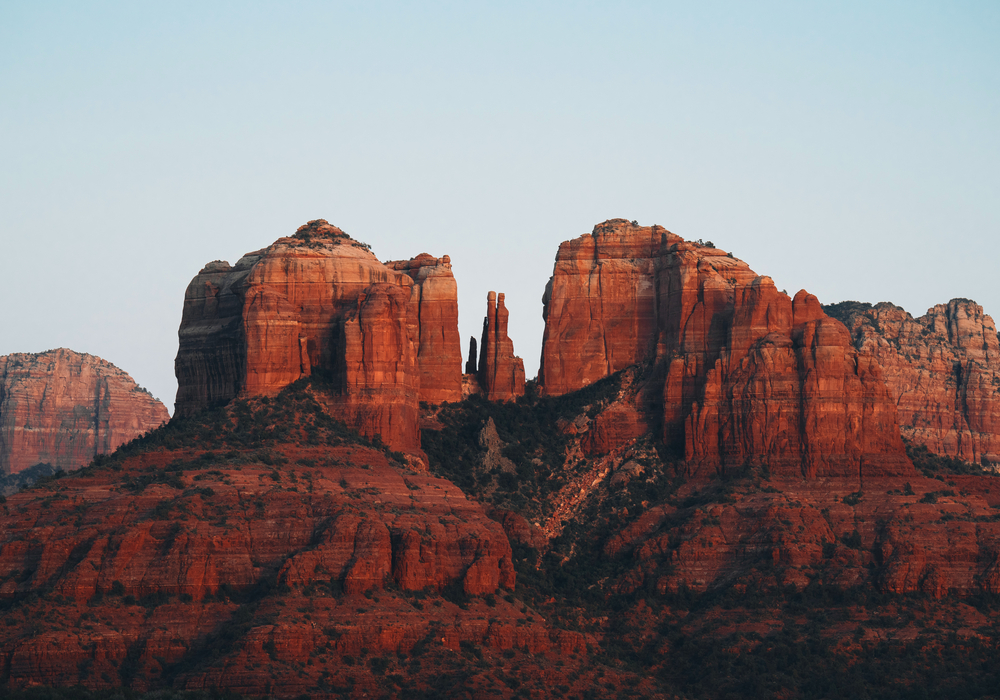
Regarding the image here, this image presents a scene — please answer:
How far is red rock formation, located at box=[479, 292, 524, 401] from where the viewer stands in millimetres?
149750

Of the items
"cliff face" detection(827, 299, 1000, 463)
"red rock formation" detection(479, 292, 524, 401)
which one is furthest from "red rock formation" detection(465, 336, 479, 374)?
"cliff face" detection(827, 299, 1000, 463)

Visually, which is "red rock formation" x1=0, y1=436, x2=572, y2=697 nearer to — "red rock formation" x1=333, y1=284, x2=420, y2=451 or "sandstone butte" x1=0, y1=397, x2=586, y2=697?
"sandstone butte" x1=0, y1=397, x2=586, y2=697

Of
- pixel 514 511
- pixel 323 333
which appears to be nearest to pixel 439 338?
pixel 323 333

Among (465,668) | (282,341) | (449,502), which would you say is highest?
(282,341)

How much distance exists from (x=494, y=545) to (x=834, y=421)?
2724cm

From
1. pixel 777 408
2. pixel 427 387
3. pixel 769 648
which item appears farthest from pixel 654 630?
pixel 427 387

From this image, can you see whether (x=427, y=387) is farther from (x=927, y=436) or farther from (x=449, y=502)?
(x=927, y=436)

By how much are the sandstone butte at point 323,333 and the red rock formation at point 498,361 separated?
3.71 m

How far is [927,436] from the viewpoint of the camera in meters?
182

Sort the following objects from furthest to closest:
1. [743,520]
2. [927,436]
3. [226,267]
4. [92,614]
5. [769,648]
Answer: [927,436] → [226,267] → [743,520] → [769,648] → [92,614]

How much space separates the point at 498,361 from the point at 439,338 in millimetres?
5930

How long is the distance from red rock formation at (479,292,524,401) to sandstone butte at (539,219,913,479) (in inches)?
142

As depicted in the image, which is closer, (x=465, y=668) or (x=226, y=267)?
(x=465, y=668)

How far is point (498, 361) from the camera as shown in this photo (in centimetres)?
15088
